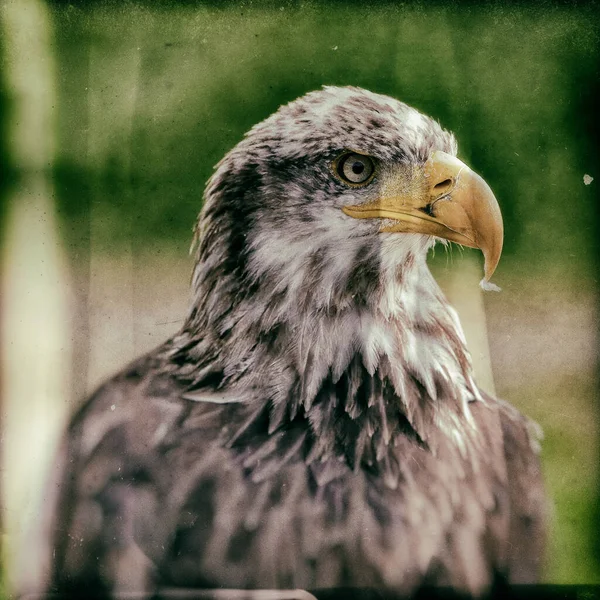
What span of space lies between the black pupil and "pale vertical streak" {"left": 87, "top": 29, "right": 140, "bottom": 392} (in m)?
0.89

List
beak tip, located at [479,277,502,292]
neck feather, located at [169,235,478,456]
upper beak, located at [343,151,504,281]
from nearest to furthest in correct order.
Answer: upper beak, located at [343,151,504,281] → neck feather, located at [169,235,478,456] → beak tip, located at [479,277,502,292]

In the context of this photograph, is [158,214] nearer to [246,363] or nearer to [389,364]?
[246,363]

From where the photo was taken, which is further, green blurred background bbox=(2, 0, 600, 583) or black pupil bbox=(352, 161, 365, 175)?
green blurred background bbox=(2, 0, 600, 583)

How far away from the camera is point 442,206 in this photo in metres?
1.91

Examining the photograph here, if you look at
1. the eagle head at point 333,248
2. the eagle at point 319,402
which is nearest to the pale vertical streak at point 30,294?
the eagle at point 319,402

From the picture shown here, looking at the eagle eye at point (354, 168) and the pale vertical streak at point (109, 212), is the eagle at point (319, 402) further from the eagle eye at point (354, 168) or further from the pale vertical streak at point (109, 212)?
the pale vertical streak at point (109, 212)

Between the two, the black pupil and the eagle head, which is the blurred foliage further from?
the black pupil

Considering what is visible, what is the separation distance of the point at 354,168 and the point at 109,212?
96 cm

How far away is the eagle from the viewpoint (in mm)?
1992

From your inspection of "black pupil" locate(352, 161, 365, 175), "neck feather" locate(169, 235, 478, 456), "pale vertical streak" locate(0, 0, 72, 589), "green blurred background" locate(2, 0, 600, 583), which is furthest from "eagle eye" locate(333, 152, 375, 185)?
"pale vertical streak" locate(0, 0, 72, 589)

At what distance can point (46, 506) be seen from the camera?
2395mm

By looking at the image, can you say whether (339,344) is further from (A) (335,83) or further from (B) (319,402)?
(A) (335,83)

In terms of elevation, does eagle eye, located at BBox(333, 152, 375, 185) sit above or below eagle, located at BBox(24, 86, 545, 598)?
above

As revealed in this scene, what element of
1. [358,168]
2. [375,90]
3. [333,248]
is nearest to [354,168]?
[358,168]
